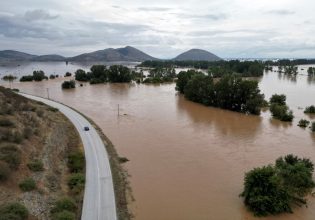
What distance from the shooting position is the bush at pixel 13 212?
52.2ft

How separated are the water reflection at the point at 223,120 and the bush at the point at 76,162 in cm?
1995

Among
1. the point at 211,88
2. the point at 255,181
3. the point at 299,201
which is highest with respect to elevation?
the point at 211,88

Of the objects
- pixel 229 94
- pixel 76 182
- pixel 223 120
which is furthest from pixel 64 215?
pixel 229 94

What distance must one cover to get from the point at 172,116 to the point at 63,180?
2922cm

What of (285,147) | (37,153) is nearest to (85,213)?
(37,153)

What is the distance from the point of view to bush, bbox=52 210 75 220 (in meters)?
17.4

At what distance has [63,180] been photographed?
24.3 meters

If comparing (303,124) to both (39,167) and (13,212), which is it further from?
(13,212)

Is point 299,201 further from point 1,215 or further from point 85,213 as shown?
point 1,215

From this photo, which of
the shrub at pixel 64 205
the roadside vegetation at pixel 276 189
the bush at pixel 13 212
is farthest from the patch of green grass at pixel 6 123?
the roadside vegetation at pixel 276 189

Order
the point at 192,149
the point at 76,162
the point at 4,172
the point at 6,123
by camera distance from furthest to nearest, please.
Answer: the point at 192,149 < the point at 6,123 < the point at 76,162 < the point at 4,172

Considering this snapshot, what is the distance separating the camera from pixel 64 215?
688 inches

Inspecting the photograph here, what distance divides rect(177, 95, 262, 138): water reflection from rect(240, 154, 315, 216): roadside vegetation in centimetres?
1774

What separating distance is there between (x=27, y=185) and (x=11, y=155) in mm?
2866
